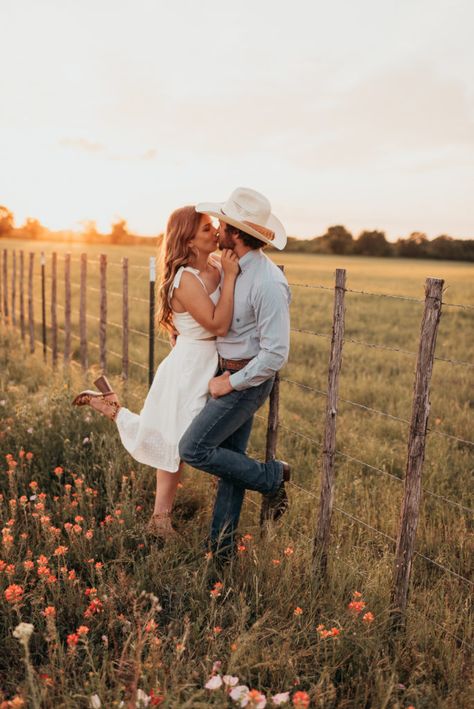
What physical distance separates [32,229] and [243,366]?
65.3 m

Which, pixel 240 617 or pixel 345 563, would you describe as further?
pixel 345 563

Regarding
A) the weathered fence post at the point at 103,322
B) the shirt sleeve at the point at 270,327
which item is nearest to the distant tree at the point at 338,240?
the weathered fence post at the point at 103,322

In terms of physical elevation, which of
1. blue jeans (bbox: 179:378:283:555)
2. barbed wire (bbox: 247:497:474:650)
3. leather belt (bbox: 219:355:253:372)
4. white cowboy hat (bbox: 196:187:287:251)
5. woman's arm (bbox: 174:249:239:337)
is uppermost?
white cowboy hat (bbox: 196:187:287:251)

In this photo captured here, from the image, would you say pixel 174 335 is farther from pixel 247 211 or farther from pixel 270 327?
pixel 247 211

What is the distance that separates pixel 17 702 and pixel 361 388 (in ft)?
22.1

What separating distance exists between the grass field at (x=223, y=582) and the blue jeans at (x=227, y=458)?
211 mm

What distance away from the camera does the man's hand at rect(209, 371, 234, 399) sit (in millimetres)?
3704

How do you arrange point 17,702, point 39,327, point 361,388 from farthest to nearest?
point 39,327 < point 361,388 < point 17,702

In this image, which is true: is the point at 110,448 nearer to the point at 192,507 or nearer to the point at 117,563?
the point at 192,507

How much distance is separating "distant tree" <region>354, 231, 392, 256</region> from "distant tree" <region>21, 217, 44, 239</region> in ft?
108

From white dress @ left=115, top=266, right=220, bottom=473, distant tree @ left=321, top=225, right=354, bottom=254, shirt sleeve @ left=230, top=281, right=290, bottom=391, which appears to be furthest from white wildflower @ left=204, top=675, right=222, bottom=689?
distant tree @ left=321, top=225, right=354, bottom=254

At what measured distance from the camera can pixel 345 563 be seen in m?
3.53

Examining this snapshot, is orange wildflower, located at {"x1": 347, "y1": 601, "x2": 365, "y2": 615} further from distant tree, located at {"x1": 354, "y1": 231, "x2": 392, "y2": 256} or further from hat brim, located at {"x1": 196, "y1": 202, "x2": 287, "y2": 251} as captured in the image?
distant tree, located at {"x1": 354, "y1": 231, "x2": 392, "y2": 256}

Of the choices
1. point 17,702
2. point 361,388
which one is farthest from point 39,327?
point 17,702
